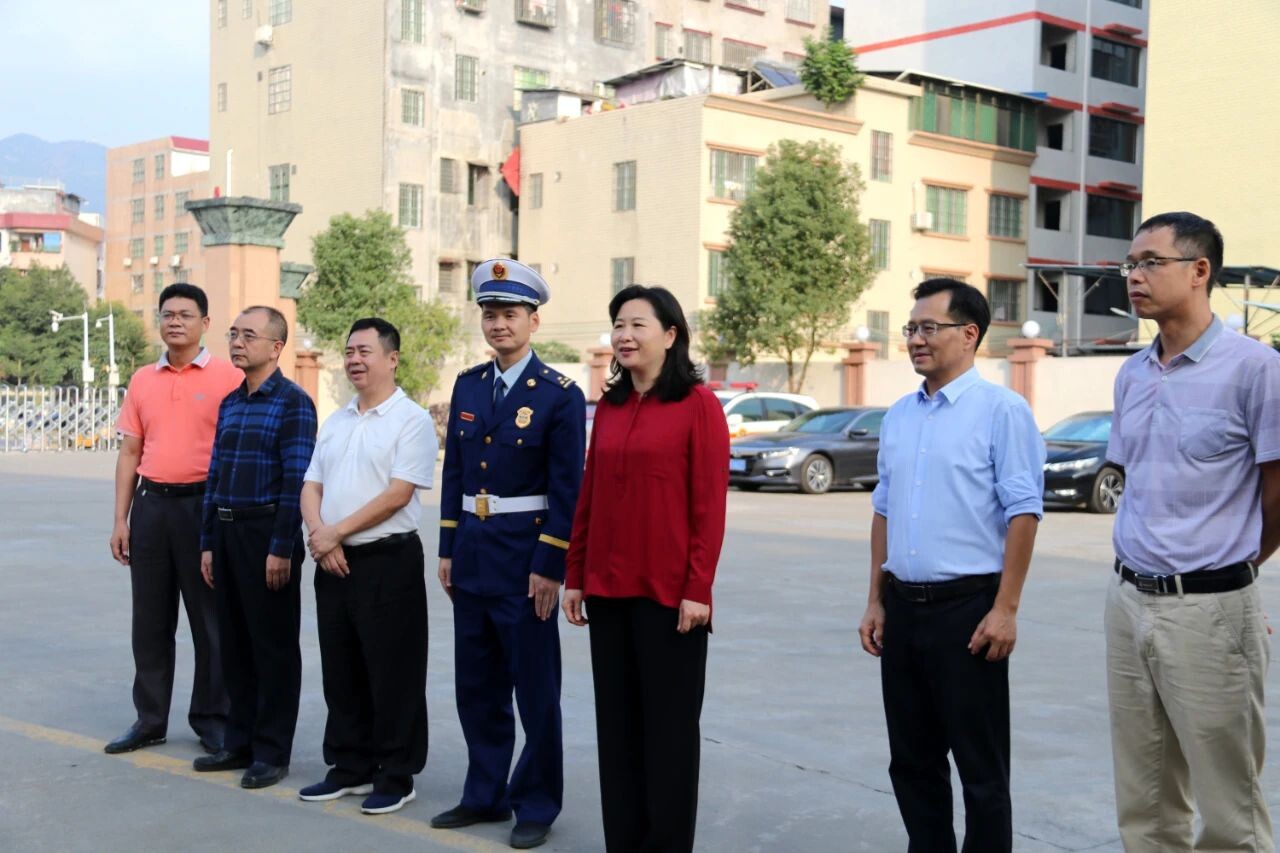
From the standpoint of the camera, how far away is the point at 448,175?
4828 cm

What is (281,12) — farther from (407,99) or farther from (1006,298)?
(1006,298)

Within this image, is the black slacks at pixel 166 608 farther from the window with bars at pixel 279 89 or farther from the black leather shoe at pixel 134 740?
the window with bars at pixel 279 89

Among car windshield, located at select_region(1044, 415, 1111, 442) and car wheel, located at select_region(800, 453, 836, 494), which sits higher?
car windshield, located at select_region(1044, 415, 1111, 442)

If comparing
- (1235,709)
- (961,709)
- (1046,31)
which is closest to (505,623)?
(961,709)

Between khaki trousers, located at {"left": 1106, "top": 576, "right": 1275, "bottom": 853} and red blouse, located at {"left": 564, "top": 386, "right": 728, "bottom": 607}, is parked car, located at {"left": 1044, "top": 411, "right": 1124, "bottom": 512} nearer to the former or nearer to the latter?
red blouse, located at {"left": 564, "top": 386, "right": 728, "bottom": 607}

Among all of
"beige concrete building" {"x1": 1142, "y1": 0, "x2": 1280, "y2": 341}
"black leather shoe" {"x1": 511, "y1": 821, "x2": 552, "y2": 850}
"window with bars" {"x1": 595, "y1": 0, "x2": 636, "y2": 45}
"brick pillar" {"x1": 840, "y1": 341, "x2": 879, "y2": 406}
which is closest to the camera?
"black leather shoe" {"x1": 511, "y1": 821, "x2": 552, "y2": 850}

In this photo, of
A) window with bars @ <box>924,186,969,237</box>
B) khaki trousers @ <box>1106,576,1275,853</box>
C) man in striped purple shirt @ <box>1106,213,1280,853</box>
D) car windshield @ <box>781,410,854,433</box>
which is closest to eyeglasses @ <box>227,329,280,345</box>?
man in striped purple shirt @ <box>1106,213,1280,853</box>

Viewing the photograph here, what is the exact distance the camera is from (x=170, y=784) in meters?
6.04

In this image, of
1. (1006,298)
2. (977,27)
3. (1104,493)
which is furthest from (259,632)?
(977,27)

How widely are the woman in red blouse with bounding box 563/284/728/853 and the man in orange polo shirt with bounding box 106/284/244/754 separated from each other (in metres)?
2.43

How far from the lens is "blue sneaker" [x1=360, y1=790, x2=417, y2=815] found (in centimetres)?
567

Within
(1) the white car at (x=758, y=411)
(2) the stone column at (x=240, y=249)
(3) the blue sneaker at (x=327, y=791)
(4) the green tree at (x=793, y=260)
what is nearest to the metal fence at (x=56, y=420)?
(4) the green tree at (x=793, y=260)

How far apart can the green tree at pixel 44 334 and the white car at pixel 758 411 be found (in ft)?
162

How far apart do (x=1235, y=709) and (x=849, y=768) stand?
2.48 m
